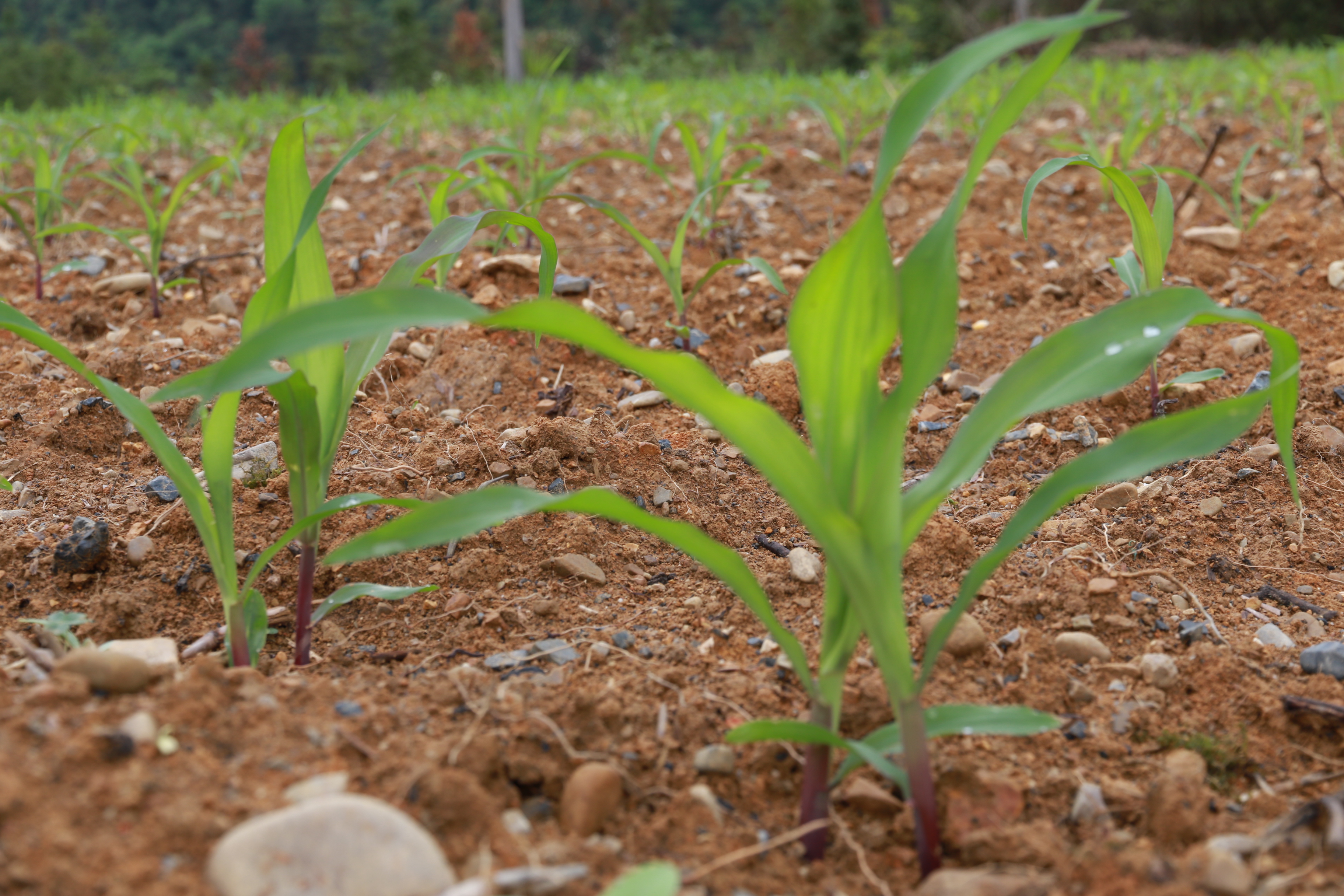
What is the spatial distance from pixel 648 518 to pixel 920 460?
1168 mm

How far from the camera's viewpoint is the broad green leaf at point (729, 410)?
751mm

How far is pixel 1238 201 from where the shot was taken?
8.70 ft

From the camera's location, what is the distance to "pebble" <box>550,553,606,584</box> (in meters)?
1.45

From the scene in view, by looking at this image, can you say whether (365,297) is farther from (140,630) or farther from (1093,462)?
(140,630)

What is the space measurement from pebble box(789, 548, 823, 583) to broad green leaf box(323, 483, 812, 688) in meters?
0.51

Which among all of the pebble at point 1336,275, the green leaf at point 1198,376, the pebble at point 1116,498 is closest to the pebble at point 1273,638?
the pebble at point 1116,498

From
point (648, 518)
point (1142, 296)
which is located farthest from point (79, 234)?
point (1142, 296)

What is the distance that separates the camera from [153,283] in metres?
2.48

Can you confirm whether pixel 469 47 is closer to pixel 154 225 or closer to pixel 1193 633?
pixel 154 225

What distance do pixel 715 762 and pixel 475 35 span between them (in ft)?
68.6

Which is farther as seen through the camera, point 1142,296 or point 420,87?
point 420,87

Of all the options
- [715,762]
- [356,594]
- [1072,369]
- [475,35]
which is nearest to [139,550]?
[356,594]

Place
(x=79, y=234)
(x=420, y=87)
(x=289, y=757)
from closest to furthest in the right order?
(x=289, y=757) < (x=79, y=234) < (x=420, y=87)

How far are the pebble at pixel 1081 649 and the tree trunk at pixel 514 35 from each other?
12.1 metres
